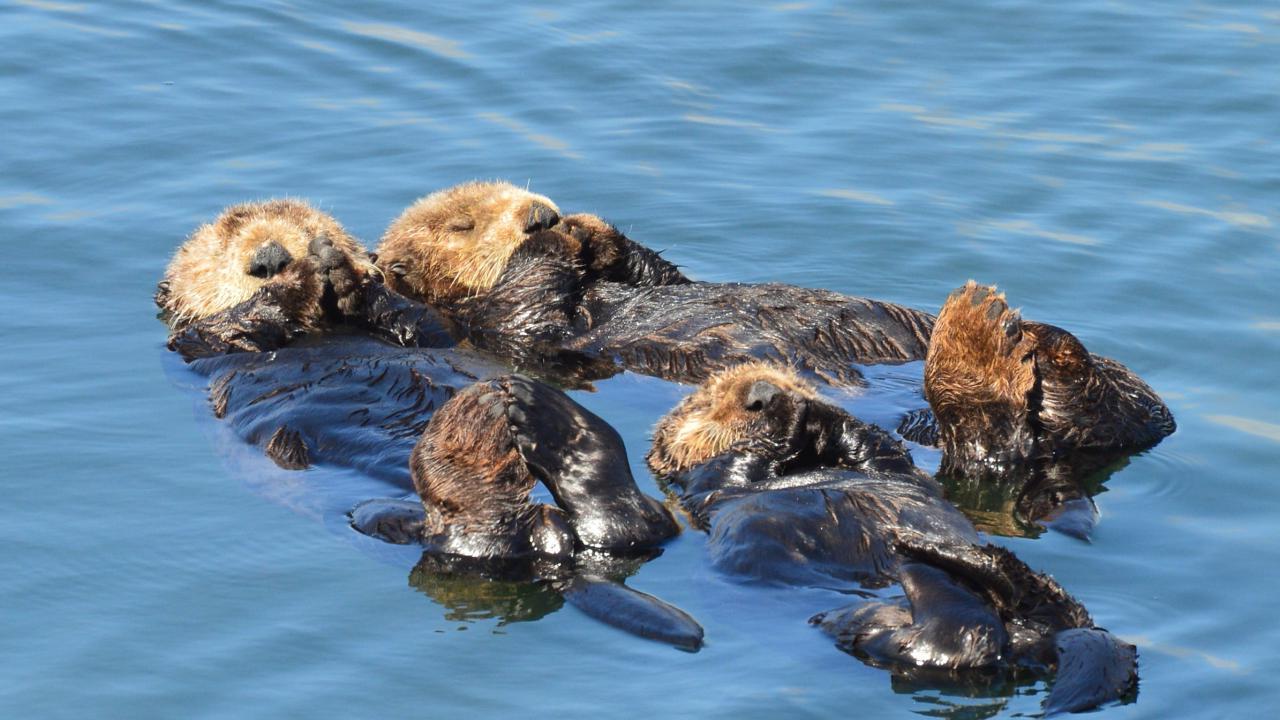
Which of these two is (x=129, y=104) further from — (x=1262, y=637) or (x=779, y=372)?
(x=1262, y=637)

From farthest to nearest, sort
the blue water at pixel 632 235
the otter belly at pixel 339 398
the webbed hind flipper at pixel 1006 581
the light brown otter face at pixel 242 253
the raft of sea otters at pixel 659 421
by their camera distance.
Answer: the light brown otter face at pixel 242 253 < the otter belly at pixel 339 398 < the blue water at pixel 632 235 < the raft of sea otters at pixel 659 421 < the webbed hind flipper at pixel 1006 581

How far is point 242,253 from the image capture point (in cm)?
638

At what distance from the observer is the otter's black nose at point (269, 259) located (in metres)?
6.25

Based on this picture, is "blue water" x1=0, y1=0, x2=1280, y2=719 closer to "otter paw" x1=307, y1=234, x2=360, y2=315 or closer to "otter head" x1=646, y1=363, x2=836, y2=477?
"otter head" x1=646, y1=363, x2=836, y2=477

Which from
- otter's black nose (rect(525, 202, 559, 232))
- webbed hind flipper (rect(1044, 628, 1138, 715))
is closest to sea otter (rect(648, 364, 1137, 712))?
webbed hind flipper (rect(1044, 628, 1138, 715))

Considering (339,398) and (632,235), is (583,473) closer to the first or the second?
(339,398)

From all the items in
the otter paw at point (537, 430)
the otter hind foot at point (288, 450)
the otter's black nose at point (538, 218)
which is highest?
the otter's black nose at point (538, 218)

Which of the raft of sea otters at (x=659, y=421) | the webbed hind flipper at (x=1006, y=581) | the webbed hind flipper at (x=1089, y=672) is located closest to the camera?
A: the webbed hind flipper at (x=1089, y=672)

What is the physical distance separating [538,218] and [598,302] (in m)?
0.43

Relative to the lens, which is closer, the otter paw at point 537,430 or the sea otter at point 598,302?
the otter paw at point 537,430

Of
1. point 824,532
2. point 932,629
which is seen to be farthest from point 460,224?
point 932,629

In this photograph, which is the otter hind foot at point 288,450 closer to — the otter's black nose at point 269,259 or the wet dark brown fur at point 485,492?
the wet dark brown fur at point 485,492

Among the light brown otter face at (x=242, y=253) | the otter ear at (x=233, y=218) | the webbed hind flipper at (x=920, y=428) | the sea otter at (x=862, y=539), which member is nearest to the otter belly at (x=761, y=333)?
the webbed hind flipper at (x=920, y=428)

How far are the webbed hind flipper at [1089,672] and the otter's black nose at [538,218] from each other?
135 inches
